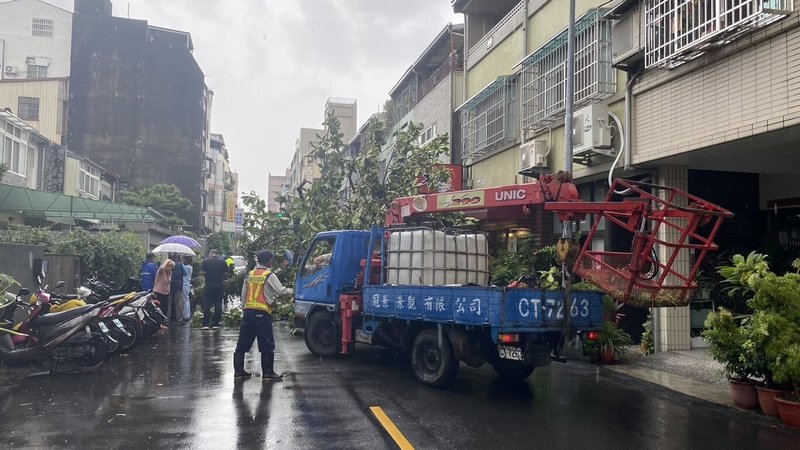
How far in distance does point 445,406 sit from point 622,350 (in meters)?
5.01

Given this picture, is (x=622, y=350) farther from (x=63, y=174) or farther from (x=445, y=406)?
(x=63, y=174)

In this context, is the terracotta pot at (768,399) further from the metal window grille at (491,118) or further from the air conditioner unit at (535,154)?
the metal window grille at (491,118)

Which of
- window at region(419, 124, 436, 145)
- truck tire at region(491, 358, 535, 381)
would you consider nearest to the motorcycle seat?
truck tire at region(491, 358, 535, 381)

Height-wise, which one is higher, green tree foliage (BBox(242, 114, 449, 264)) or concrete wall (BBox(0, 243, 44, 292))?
green tree foliage (BBox(242, 114, 449, 264))

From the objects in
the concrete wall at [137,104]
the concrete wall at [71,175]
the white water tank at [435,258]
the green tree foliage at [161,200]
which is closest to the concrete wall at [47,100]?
the green tree foliage at [161,200]

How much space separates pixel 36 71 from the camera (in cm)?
4319

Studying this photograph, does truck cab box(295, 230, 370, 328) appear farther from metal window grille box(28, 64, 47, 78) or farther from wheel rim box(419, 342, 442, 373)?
metal window grille box(28, 64, 47, 78)

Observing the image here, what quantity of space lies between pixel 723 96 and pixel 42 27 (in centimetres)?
4615

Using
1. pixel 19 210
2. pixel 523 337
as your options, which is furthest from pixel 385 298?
pixel 19 210

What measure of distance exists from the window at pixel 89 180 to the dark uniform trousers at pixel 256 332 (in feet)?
83.6

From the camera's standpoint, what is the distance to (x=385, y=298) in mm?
9367

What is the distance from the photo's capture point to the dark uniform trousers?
900 cm

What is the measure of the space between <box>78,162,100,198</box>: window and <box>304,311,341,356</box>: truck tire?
24.2 m

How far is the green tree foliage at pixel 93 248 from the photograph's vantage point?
51.3 ft
